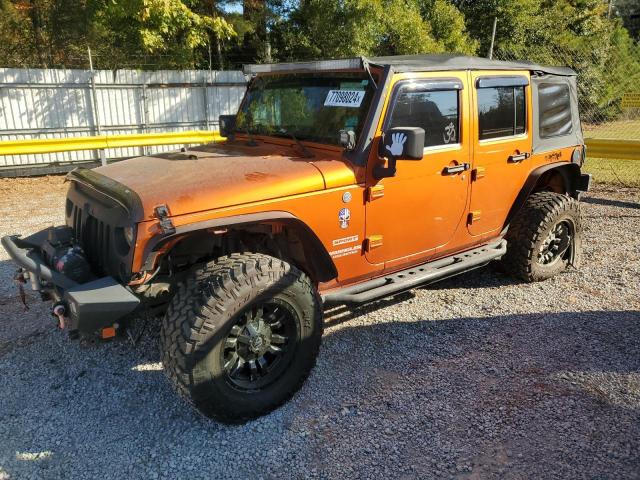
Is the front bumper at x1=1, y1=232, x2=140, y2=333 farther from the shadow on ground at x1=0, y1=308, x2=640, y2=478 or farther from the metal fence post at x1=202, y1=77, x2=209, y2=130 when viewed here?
the metal fence post at x1=202, y1=77, x2=209, y2=130

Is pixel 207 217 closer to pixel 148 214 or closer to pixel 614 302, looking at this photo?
pixel 148 214

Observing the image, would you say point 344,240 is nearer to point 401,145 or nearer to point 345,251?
point 345,251

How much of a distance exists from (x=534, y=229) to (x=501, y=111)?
116cm

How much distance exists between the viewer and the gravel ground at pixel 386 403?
292cm

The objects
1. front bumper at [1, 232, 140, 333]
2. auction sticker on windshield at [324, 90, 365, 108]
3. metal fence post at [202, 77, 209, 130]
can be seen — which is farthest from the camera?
metal fence post at [202, 77, 209, 130]

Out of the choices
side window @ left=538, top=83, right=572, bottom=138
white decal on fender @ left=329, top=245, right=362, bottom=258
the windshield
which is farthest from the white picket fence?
white decal on fender @ left=329, top=245, right=362, bottom=258

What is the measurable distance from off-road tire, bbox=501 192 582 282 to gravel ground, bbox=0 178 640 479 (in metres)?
0.35

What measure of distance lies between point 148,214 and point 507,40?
19620 millimetres

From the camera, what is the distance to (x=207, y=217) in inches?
120

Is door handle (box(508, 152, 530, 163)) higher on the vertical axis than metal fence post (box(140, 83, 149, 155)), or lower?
lower

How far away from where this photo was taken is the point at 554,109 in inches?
205

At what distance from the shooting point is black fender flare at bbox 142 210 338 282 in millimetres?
2949

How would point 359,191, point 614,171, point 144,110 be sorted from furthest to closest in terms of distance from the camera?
1. point 144,110
2. point 614,171
3. point 359,191

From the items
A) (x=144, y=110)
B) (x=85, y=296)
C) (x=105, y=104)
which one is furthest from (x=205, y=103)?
(x=85, y=296)
